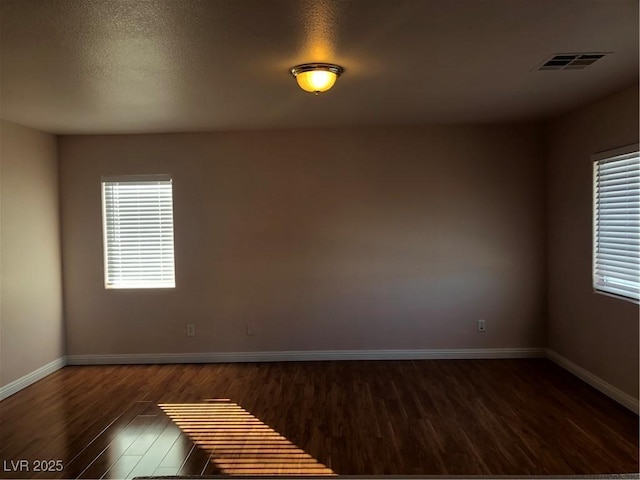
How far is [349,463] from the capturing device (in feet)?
8.98

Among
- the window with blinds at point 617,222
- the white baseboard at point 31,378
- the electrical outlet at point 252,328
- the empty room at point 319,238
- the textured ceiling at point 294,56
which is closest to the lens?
the textured ceiling at point 294,56

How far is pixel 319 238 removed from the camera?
482 cm

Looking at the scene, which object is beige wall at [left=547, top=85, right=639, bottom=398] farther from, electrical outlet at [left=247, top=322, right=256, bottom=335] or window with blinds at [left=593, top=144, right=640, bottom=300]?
electrical outlet at [left=247, top=322, right=256, bottom=335]

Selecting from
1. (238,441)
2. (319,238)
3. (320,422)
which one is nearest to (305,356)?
(319,238)

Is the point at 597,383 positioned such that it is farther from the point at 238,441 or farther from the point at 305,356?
the point at 238,441

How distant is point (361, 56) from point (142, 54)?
1.27 m

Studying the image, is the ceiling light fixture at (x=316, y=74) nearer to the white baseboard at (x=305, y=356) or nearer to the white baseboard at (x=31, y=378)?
the white baseboard at (x=305, y=356)

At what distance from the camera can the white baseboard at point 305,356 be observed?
4.79 metres

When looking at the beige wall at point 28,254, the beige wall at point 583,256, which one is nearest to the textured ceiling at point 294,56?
the beige wall at point 583,256

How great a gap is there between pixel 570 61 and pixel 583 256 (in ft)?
6.58

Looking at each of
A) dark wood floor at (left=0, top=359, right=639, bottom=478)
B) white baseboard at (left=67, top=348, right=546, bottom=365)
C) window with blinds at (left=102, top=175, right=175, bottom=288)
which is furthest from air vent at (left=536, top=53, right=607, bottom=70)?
window with blinds at (left=102, top=175, right=175, bottom=288)

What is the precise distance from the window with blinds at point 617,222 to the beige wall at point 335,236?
36.6 inches

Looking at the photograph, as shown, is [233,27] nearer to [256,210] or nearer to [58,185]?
[256,210]

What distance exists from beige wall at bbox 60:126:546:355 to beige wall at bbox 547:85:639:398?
0.78ft
